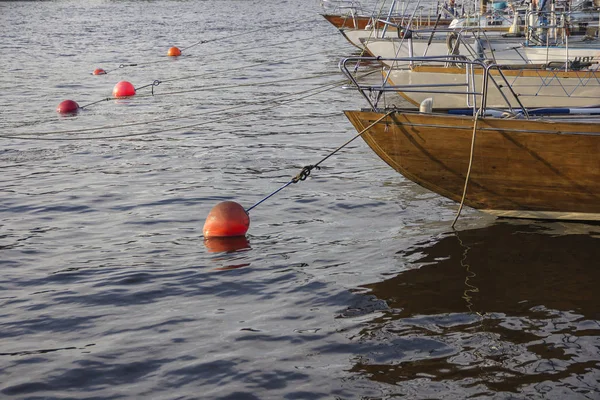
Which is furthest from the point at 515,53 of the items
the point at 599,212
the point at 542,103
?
the point at 599,212

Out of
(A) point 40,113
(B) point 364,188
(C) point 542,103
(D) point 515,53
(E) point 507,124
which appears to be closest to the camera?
(E) point 507,124

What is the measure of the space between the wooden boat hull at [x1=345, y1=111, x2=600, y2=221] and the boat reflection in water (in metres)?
0.40

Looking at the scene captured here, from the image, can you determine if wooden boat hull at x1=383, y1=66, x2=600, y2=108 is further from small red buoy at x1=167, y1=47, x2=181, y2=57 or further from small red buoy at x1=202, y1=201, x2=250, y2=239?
small red buoy at x1=167, y1=47, x2=181, y2=57

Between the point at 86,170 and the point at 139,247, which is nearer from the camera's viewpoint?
the point at 139,247

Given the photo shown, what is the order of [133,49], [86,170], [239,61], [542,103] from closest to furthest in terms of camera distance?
[86,170] < [542,103] < [239,61] < [133,49]

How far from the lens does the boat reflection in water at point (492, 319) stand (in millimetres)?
6336

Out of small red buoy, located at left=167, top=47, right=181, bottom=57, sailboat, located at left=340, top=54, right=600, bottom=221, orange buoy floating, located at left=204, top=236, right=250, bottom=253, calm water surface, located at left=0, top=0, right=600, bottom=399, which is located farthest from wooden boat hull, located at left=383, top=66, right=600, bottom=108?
small red buoy, located at left=167, top=47, right=181, bottom=57

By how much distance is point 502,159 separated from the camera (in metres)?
9.20

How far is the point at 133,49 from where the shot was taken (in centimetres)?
3838

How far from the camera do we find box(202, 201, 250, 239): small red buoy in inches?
384

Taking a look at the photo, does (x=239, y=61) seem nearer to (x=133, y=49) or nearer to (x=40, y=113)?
(x=133, y=49)

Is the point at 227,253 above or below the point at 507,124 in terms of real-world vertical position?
below

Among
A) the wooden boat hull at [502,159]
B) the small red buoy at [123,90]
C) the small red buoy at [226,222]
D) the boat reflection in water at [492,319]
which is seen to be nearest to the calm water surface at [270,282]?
the boat reflection in water at [492,319]

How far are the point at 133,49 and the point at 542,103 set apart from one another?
87.3ft
